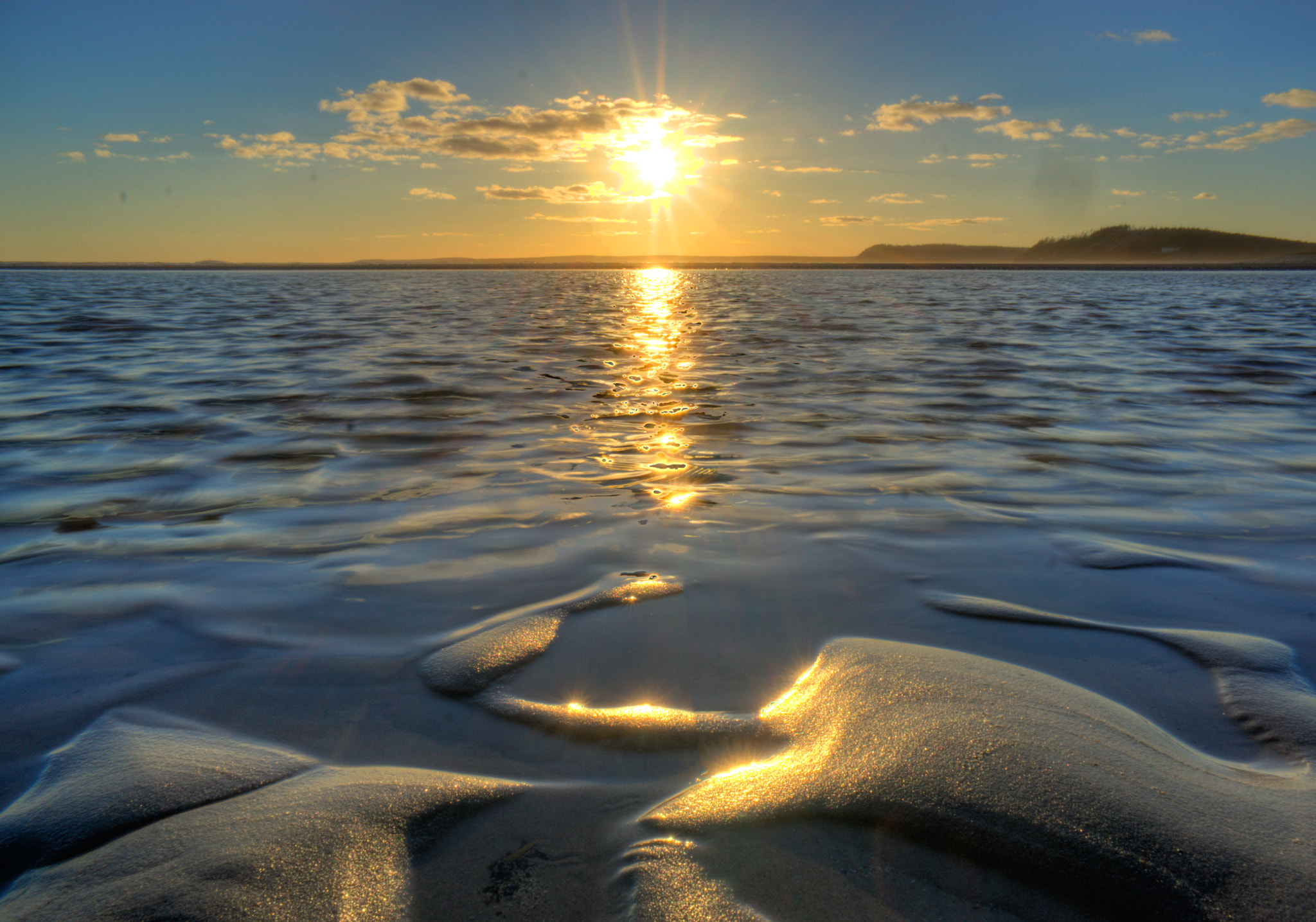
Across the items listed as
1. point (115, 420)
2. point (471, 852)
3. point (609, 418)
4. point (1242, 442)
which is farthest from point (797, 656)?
point (115, 420)

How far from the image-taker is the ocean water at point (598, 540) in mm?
2027

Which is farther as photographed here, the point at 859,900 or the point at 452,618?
the point at 452,618

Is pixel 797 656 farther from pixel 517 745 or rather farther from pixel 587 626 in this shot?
pixel 517 745

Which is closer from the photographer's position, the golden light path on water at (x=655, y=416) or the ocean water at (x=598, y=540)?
the ocean water at (x=598, y=540)

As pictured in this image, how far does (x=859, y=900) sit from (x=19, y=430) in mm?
7407

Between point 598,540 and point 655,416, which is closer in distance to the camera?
point 598,540

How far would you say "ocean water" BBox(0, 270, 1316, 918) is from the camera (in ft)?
6.65


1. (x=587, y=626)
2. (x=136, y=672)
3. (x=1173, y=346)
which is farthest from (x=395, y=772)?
(x=1173, y=346)

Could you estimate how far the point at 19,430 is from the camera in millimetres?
5961

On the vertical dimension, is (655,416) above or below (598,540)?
above

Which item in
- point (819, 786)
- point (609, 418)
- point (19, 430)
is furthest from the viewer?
point (609, 418)

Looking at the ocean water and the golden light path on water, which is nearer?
the ocean water

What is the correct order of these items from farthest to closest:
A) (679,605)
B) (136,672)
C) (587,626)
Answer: (679,605), (587,626), (136,672)

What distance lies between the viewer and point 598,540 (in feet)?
11.3
